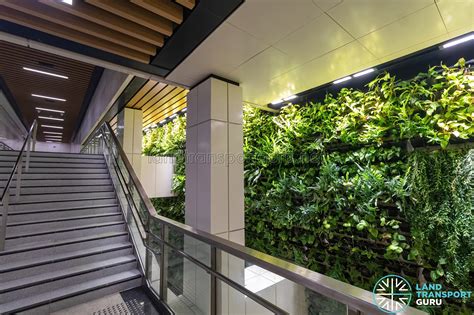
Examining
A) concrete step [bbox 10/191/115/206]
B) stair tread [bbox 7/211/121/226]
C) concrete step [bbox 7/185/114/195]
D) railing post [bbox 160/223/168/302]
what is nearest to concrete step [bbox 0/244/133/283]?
stair tread [bbox 7/211/121/226]

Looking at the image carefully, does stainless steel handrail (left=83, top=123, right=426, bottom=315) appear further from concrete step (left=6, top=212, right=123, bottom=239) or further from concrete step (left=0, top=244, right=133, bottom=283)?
concrete step (left=6, top=212, right=123, bottom=239)

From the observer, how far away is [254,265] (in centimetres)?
131

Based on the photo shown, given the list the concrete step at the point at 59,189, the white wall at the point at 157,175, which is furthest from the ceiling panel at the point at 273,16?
the white wall at the point at 157,175

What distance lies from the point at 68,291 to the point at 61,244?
775 mm

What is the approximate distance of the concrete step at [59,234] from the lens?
2842 mm

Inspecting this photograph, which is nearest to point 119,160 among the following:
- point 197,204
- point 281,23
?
point 197,204

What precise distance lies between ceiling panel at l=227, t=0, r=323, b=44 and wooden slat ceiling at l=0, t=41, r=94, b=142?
5490 mm

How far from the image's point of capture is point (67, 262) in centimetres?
279

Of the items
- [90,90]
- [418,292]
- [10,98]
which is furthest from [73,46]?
[10,98]

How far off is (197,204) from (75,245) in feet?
6.03

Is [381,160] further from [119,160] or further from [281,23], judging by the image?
[119,160]

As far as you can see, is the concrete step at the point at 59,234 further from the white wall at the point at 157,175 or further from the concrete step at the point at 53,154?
the concrete step at the point at 53,154

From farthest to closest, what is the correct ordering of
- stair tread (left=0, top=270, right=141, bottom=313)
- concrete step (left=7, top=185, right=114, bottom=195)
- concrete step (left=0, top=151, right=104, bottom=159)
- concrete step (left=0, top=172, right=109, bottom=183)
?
concrete step (left=0, top=151, right=104, bottom=159)
concrete step (left=0, top=172, right=109, bottom=183)
concrete step (left=7, top=185, right=114, bottom=195)
stair tread (left=0, top=270, right=141, bottom=313)

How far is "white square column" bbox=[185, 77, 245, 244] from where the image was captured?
9.39 ft
